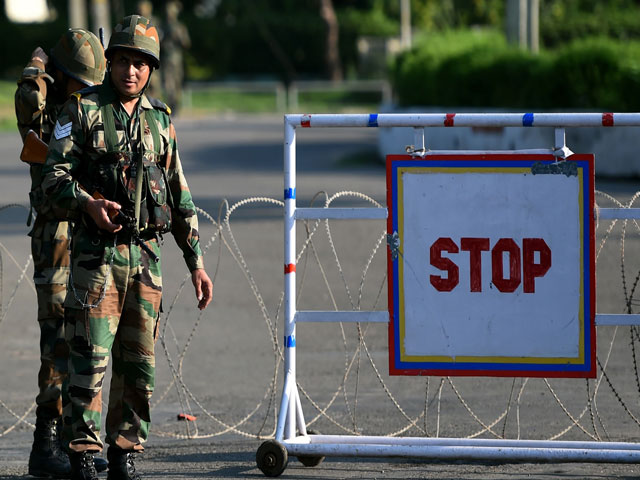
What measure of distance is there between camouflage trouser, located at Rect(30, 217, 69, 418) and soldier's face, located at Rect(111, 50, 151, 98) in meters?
0.92

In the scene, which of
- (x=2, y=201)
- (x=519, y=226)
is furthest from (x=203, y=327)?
(x=2, y=201)

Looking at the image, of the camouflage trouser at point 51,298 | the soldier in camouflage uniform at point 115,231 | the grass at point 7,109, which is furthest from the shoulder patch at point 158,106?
the grass at point 7,109

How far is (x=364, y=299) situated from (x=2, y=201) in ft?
23.5

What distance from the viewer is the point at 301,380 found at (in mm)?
7742

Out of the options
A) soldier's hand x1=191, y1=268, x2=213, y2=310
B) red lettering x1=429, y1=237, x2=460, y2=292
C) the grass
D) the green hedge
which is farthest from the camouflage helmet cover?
the grass

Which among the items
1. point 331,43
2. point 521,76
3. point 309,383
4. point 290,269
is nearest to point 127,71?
point 290,269

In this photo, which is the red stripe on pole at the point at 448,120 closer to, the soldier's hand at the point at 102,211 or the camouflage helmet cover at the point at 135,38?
the camouflage helmet cover at the point at 135,38

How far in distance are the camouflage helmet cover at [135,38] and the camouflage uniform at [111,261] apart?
21cm

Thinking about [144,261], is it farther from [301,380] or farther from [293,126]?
[301,380]

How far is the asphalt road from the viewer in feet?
19.3

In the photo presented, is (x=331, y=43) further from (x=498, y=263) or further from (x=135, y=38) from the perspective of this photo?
(x=135, y=38)

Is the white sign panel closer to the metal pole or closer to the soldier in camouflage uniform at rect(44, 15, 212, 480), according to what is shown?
the metal pole

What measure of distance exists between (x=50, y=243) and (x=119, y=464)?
1122 mm

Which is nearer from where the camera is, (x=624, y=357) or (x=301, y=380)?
(x=301, y=380)
